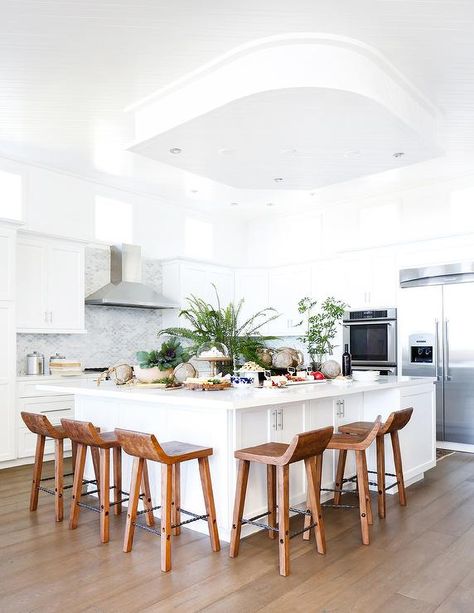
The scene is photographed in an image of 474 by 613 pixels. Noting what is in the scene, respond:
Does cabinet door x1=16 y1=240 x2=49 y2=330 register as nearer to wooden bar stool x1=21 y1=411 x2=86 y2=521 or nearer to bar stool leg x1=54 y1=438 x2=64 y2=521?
wooden bar stool x1=21 y1=411 x2=86 y2=521

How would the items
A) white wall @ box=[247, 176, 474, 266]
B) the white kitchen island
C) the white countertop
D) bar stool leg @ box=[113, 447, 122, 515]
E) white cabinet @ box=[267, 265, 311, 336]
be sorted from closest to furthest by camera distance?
the white countertop → the white kitchen island → bar stool leg @ box=[113, 447, 122, 515] → white wall @ box=[247, 176, 474, 266] → white cabinet @ box=[267, 265, 311, 336]

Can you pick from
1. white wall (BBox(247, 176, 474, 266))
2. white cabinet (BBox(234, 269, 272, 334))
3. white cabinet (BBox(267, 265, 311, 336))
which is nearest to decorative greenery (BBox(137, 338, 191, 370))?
white wall (BBox(247, 176, 474, 266))

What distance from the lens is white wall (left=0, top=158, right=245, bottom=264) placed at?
20.1 ft

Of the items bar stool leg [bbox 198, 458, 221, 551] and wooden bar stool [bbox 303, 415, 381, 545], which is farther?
wooden bar stool [bbox 303, 415, 381, 545]

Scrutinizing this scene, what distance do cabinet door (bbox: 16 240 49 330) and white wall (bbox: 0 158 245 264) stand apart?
30cm

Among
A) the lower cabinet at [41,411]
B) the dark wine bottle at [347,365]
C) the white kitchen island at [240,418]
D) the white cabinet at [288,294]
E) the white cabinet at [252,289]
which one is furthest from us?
the white cabinet at [252,289]

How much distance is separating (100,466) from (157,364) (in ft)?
2.62

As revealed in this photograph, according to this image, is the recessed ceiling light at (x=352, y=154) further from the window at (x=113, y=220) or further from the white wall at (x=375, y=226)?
the window at (x=113, y=220)

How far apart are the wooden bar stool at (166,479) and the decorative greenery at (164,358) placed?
2.40 ft

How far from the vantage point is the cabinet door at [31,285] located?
5.78 m

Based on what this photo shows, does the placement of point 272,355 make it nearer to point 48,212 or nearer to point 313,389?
point 313,389

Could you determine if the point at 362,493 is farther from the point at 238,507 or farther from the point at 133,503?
the point at 133,503

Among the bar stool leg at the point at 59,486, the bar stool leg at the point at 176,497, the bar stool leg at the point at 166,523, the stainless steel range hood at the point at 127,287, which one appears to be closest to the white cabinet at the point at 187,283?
the stainless steel range hood at the point at 127,287

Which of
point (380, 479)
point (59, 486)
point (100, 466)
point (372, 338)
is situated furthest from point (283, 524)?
point (372, 338)
